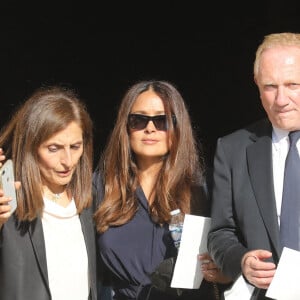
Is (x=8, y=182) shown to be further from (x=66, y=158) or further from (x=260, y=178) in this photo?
(x=260, y=178)

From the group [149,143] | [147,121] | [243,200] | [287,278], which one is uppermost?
[147,121]

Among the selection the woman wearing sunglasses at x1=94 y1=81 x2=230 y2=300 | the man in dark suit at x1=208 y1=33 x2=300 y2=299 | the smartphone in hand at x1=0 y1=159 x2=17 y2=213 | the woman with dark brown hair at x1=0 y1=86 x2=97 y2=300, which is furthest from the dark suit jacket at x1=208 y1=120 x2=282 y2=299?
the smartphone in hand at x1=0 y1=159 x2=17 y2=213

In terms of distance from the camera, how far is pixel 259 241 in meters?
2.74

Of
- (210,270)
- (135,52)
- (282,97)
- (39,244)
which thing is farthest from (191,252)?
(135,52)

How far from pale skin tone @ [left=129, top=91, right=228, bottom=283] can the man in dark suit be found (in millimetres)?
549

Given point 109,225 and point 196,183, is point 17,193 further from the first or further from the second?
point 196,183

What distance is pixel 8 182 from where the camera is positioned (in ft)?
9.54

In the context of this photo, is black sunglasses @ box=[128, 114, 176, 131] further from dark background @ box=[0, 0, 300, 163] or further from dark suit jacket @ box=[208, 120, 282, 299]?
dark background @ box=[0, 0, 300, 163]

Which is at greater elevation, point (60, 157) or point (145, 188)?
point (60, 157)

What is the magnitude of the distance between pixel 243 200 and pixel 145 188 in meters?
0.80

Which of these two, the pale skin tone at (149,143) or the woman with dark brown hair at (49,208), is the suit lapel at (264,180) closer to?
the pale skin tone at (149,143)

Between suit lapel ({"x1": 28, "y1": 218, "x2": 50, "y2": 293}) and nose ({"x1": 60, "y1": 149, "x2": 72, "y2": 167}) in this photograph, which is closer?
suit lapel ({"x1": 28, "y1": 218, "x2": 50, "y2": 293})

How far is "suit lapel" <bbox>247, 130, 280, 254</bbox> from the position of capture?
8.88 ft

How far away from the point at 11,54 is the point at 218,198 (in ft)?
13.0
